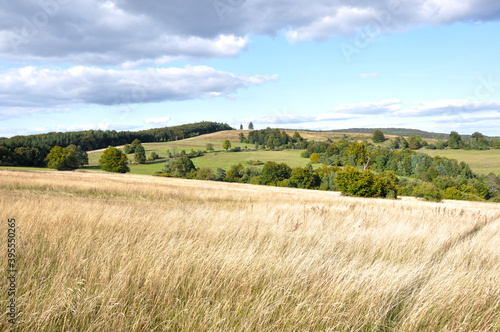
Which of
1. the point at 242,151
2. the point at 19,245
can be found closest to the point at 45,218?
the point at 19,245

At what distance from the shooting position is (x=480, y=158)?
124688 mm

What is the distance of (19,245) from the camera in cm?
452

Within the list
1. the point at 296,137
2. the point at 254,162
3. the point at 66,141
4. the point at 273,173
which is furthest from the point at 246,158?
the point at 66,141

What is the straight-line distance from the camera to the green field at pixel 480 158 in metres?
109

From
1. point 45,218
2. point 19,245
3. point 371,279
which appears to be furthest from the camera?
point 45,218

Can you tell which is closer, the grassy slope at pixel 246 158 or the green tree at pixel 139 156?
the grassy slope at pixel 246 158

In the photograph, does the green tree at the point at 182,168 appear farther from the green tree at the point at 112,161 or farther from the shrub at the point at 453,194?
the shrub at the point at 453,194

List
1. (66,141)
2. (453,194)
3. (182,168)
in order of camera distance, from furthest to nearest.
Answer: (66,141)
(182,168)
(453,194)

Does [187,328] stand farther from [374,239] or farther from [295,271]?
[374,239]

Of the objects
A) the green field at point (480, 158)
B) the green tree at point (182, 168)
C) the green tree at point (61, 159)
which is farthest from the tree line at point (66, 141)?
the green field at point (480, 158)

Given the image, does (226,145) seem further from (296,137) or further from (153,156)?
(296,137)

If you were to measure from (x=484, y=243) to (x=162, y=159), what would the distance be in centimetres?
11691

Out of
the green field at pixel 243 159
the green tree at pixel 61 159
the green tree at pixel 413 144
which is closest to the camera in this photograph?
the green tree at pixel 61 159

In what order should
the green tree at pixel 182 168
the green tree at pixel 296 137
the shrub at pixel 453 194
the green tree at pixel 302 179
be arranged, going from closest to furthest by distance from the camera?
the shrub at pixel 453 194 < the green tree at pixel 182 168 < the green tree at pixel 302 179 < the green tree at pixel 296 137
